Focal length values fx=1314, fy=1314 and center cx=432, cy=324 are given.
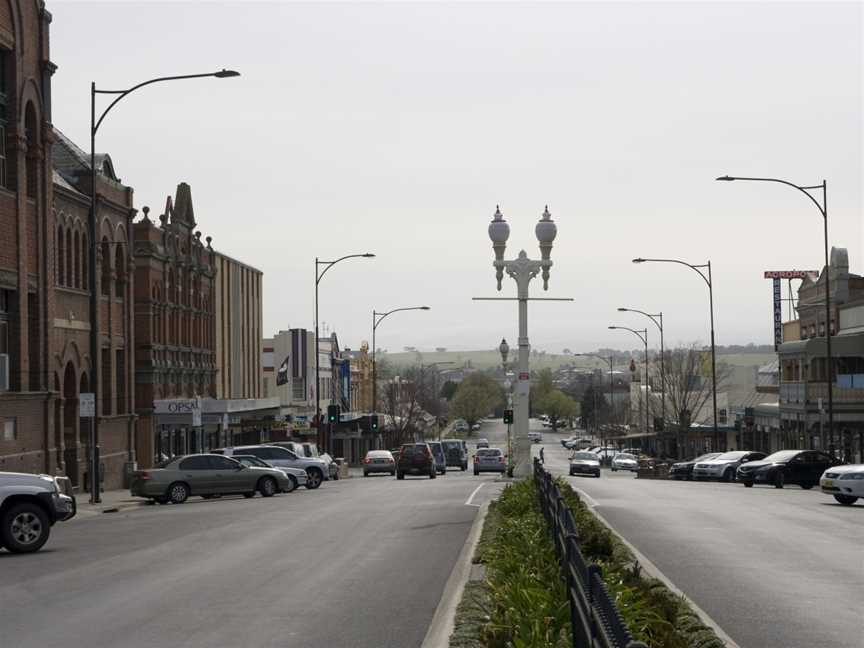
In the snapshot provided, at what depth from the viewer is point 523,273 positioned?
41.1 metres

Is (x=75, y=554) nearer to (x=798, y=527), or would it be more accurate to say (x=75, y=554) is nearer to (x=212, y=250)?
(x=798, y=527)

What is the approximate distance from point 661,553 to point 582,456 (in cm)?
5042

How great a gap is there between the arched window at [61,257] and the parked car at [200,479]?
31.4ft

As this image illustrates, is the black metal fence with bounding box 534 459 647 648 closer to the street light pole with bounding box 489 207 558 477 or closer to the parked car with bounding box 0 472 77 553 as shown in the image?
the parked car with bounding box 0 472 77 553

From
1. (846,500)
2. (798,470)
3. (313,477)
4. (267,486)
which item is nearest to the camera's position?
(846,500)

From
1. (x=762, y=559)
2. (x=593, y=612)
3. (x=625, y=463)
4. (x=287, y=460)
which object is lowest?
(x=625, y=463)

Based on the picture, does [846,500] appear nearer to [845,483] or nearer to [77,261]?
[845,483]

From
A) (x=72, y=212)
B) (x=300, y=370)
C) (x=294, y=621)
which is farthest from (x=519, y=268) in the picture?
(x=300, y=370)

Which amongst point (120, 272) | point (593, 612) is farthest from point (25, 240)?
point (593, 612)

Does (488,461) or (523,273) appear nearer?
(523,273)

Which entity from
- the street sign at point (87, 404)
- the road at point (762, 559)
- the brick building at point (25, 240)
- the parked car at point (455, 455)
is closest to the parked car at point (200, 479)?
the street sign at point (87, 404)

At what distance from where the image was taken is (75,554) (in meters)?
20.7

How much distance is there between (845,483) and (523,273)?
12533mm

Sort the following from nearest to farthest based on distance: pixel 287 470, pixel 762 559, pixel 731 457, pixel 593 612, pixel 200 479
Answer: pixel 593 612 → pixel 762 559 → pixel 200 479 → pixel 287 470 → pixel 731 457
